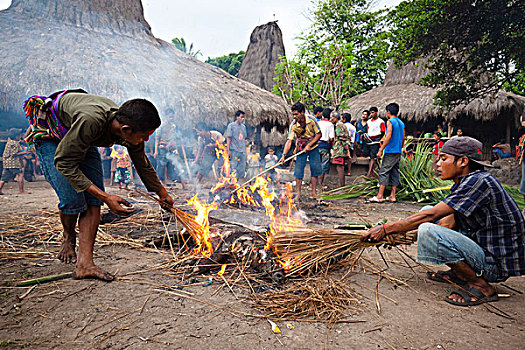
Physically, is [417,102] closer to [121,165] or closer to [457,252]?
[121,165]

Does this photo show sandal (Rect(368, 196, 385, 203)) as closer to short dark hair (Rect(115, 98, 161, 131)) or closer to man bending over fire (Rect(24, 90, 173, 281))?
man bending over fire (Rect(24, 90, 173, 281))

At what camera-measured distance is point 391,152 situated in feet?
19.8

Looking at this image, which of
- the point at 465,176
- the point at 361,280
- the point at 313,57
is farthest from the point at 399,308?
the point at 313,57

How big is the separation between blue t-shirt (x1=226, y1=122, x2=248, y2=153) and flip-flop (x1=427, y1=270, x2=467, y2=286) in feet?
20.0

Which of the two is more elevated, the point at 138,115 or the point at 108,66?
the point at 108,66

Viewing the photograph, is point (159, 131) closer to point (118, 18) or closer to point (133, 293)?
point (118, 18)

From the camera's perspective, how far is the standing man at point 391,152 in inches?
236

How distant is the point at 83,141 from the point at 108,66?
334 inches

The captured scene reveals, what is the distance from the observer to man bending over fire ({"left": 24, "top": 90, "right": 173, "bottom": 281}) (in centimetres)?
203

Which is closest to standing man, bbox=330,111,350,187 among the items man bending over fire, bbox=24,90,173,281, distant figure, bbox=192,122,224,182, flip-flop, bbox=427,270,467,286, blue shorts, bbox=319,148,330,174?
blue shorts, bbox=319,148,330,174

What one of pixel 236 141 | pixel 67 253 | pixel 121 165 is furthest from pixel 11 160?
pixel 67 253

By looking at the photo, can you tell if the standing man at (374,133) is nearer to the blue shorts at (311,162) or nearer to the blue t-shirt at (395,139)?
the blue t-shirt at (395,139)

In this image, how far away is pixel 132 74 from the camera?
9.29 m

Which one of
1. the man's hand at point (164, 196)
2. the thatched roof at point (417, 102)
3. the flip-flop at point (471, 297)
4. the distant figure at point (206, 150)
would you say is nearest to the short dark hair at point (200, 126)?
the distant figure at point (206, 150)
